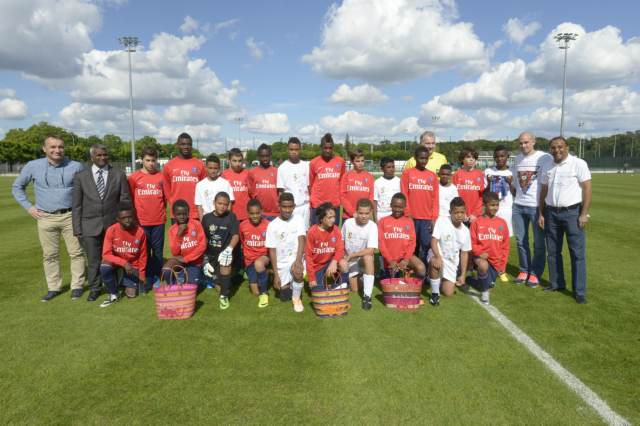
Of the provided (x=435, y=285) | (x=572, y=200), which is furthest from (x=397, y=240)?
(x=572, y=200)

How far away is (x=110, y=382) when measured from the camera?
3.45 m

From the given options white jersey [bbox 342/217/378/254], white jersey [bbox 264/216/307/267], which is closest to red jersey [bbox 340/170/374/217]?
white jersey [bbox 342/217/378/254]

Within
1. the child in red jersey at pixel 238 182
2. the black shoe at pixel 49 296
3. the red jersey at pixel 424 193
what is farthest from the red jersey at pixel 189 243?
the red jersey at pixel 424 193

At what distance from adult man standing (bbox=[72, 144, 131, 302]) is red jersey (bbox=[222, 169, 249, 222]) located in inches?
72.7

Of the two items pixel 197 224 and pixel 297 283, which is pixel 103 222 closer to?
pixel 197 224

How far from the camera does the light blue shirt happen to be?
17.8 ft

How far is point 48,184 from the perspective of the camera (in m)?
5.44

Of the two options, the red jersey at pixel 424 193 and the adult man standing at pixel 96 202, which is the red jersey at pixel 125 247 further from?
the red jersey at pixel 424 193

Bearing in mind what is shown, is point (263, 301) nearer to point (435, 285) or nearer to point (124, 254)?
point (124, 254)

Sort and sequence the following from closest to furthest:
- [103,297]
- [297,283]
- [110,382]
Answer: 1. [110,382]
2. [297,283]
3. [103,297]

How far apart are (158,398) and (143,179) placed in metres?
3.87

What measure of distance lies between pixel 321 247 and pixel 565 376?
325 centimetres

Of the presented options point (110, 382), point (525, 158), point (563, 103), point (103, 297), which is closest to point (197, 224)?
point (103, 297)

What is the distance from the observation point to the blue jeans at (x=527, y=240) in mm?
6125
